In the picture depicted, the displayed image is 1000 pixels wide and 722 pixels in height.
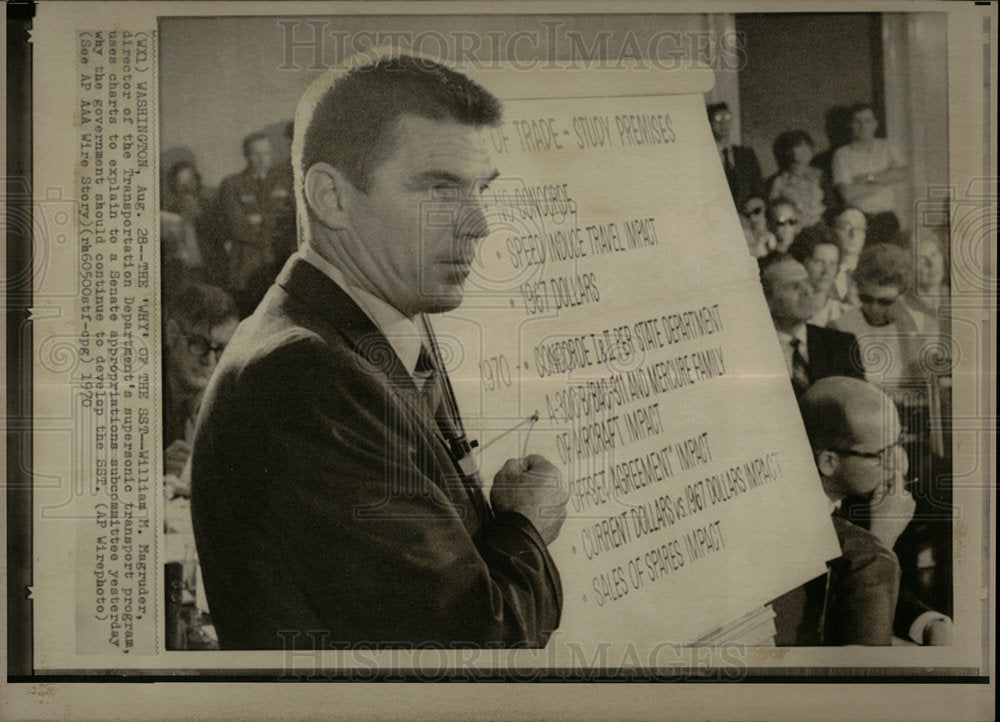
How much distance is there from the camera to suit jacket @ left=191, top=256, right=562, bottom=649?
4.18ft

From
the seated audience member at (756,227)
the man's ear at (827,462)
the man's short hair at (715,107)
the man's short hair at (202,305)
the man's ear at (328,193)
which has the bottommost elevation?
the man's ear at (827,462)

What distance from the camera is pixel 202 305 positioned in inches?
51.3

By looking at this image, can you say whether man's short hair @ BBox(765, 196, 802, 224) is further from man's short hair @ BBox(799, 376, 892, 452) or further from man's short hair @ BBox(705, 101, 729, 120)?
man's short hair @ BBox(799, 376, 892, 452)

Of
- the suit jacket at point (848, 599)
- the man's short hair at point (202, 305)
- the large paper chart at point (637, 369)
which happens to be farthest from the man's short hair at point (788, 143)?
the man's short hair at point (202, 305)

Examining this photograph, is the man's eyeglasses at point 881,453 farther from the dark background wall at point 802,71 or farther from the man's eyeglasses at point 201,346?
the man's eyeglasses at point 201,346

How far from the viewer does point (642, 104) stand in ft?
4.32

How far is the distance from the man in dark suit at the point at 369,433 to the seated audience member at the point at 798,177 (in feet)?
1.72

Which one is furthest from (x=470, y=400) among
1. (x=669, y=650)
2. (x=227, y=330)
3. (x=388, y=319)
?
(x=669, y=650)

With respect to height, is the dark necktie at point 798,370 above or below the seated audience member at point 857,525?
above

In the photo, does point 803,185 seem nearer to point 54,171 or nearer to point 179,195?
point 179,195

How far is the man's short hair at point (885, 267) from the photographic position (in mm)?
1313

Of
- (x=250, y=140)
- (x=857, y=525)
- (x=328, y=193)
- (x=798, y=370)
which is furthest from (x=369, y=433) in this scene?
(x=857, y=525)

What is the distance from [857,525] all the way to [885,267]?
0.47 meters

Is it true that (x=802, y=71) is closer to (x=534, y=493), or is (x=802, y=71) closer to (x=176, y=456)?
(x=534, y=493)
